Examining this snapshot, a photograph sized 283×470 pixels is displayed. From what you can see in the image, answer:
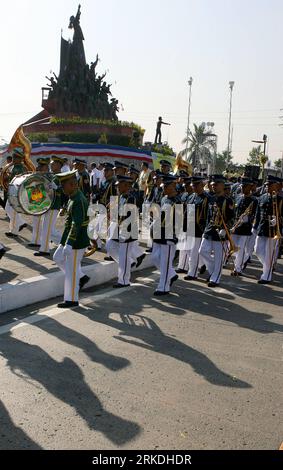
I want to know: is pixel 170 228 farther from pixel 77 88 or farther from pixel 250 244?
pixel 77 88

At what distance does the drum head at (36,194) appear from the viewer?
813 cm

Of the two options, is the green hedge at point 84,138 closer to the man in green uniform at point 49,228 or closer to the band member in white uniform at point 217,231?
the man in green uniform at point 49,228

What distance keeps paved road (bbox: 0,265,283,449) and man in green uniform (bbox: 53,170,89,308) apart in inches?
10.7

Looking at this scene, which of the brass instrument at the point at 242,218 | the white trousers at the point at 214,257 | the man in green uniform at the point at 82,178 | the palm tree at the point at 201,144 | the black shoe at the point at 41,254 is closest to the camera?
the white trousers at the point at 214,257

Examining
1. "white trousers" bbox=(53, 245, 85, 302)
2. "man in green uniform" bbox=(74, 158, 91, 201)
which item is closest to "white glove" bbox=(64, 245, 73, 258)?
"white trousers" bbox=(53, 245, 85, 302)

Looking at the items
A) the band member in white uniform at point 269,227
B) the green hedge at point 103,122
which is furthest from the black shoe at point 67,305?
the green hedge at point 103,122

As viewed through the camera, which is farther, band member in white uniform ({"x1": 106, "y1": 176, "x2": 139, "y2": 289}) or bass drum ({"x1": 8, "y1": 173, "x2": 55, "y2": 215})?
band member in white uniform ({"x1": 106, "y1": 176, "x2": 139, "y2": 289})

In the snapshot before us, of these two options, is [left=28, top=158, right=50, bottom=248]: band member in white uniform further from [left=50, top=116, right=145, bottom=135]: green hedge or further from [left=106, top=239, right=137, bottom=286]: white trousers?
[left=50, top=116, right=145, bottom=135]: green hedge

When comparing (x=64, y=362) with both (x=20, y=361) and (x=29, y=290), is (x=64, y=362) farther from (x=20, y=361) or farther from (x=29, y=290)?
(x=29, y=290)

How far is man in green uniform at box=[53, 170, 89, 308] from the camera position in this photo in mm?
6918

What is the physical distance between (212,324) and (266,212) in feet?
12.5

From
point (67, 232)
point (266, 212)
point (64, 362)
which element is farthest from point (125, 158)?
point (64, 362)

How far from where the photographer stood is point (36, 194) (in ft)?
27.1

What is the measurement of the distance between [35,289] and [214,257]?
3.28 m
